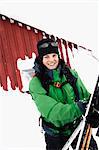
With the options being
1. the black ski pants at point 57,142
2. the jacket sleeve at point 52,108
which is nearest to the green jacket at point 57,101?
the jacket sleeve at point 52,108

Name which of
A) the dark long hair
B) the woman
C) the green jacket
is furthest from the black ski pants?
the dark long hair

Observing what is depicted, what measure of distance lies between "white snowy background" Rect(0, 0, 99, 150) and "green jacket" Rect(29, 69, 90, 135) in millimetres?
258

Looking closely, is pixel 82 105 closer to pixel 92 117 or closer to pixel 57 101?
pixel 92 117

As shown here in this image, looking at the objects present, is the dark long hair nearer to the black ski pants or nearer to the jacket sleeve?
the jacket sleeve

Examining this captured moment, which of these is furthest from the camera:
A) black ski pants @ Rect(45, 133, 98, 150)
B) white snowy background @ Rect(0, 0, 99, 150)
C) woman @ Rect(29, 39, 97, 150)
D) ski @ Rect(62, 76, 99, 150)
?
white snowy background @ Rect(0, 0, 99, 150)

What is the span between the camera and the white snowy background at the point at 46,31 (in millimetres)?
4570

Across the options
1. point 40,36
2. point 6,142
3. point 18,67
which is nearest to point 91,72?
point 18,67

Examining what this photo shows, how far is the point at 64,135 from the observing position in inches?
126

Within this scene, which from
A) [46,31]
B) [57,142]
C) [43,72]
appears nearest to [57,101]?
[43,72]

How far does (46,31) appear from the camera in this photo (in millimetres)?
4746

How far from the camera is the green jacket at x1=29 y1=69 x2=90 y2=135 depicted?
2.86 metres

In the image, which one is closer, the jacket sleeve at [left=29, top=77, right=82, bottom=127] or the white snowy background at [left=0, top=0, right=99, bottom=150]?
the jacket sleeve at [left=29, top=77, right=82, bottom=127]

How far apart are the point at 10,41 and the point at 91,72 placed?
1.30 metres

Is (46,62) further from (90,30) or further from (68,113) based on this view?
(90,30)
